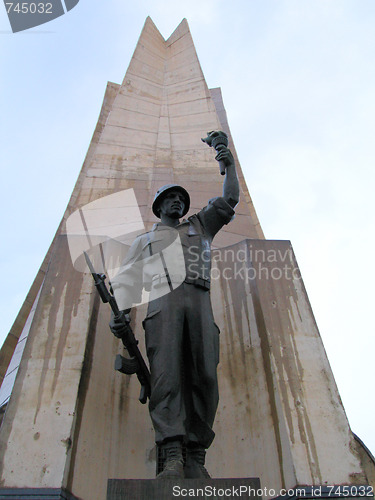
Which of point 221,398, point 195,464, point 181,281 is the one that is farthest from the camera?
point 221,398

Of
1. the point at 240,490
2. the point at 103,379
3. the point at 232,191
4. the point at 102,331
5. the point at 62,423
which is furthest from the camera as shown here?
the point at 102,331

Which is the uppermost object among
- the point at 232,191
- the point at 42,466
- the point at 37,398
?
the point at 232,191

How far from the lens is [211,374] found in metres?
4.02

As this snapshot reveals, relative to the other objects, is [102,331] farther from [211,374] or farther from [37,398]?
[211,374]

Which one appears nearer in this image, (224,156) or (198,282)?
(198,282)

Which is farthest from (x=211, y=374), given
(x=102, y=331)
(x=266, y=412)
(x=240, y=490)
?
(x=102, y=331)

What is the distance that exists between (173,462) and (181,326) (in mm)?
1043

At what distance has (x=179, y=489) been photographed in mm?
3227

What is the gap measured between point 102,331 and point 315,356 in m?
2.22

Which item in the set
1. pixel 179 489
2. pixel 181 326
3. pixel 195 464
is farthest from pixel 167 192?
pixel 179 489

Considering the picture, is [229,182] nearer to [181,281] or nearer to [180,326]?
[181,281]

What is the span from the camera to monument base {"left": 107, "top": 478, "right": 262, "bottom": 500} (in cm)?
320

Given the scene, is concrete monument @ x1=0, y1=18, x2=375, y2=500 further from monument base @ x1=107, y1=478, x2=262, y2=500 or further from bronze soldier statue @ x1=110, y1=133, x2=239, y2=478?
bronze soldier statue @ x1=110, y1=133, x2=239, y2=478

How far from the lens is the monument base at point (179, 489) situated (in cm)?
320
